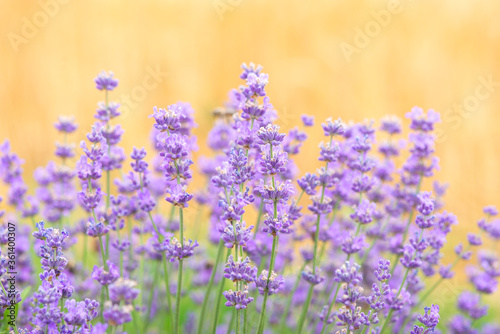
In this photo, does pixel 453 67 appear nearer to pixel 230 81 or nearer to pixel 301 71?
pixel 301 71

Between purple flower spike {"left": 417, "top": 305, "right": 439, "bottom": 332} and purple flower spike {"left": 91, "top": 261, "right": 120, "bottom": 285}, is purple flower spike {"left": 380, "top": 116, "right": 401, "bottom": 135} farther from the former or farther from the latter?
purple flower spike {"left": 91, "top": 261, "right": 120, "bottom": 285}

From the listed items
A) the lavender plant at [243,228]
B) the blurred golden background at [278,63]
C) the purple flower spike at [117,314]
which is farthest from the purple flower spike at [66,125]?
the blurred golden background at [278,63]

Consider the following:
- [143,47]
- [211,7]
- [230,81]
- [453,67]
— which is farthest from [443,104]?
[143,47]

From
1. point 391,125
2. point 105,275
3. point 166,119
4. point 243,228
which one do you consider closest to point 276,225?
point 243,228

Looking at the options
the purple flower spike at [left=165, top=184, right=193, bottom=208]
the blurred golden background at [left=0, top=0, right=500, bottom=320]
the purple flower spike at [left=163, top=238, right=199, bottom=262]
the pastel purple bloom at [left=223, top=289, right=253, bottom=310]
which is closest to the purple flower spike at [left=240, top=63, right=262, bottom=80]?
the purple flower spike at [left=165, top=184, right=193, bottom=208]

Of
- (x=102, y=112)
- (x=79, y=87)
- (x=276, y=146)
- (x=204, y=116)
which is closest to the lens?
(x=276, y=146)

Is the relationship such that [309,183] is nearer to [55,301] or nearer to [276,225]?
[276,225]
